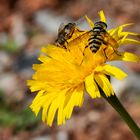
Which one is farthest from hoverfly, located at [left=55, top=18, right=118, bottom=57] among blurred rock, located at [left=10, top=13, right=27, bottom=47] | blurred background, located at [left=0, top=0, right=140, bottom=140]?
blurred rock, located at [left=10, top=13, right=27, bottom=47]

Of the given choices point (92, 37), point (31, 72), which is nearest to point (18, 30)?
point (31, 72)

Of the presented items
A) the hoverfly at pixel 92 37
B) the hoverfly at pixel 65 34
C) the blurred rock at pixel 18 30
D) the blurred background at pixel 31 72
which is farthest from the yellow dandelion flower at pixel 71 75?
the blurred rock at pixel 18 30

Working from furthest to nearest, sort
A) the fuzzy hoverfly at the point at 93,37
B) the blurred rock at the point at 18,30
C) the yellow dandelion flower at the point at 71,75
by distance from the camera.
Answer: the blurred rock at the point at 18,30 < the fuzzy hoverfly at the point at 93,37 < the yellow dandelion flower at the point at 71,75

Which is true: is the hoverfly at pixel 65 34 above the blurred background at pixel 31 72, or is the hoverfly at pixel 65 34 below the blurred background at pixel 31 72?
below

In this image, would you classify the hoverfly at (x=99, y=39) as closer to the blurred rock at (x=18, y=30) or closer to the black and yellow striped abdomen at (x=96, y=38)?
the black and yellow striped abdomen at (x=96, y=38)

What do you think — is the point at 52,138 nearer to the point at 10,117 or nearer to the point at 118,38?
the point at 10,117

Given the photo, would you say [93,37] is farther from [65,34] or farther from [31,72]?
[31,72]

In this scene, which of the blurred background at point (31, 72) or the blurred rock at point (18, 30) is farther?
the blurred rock at point (18, 30)
